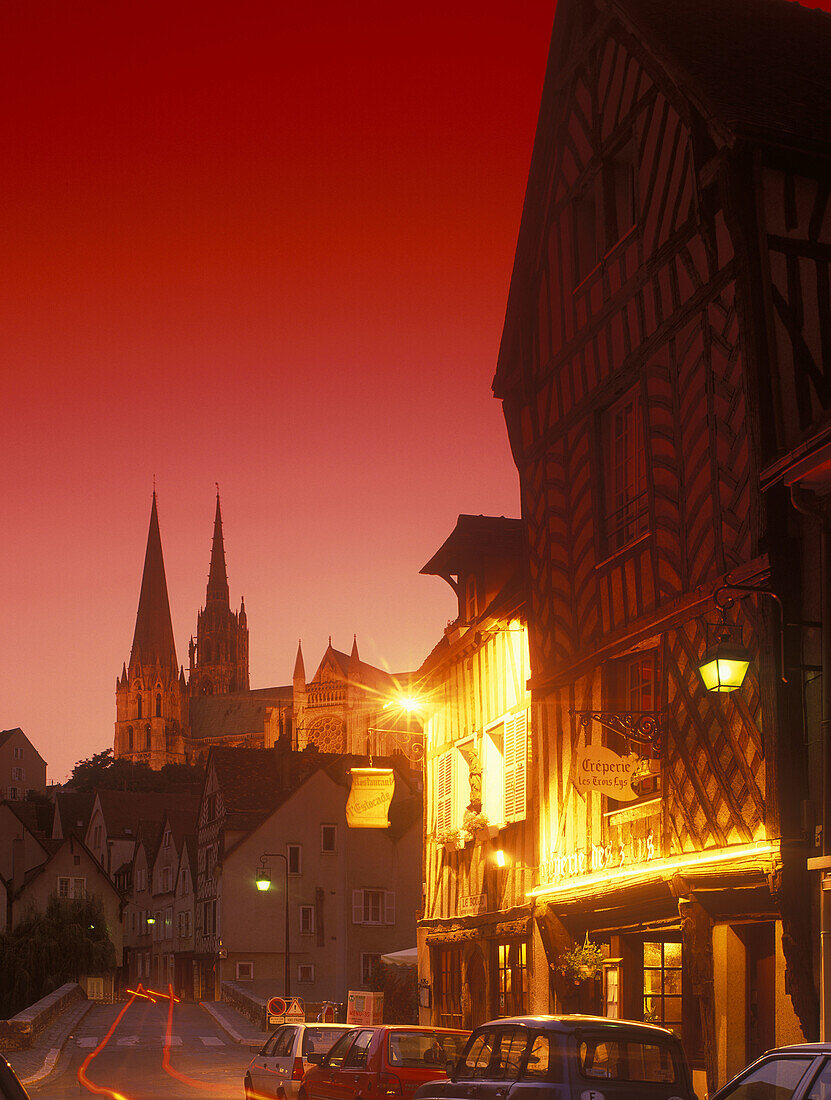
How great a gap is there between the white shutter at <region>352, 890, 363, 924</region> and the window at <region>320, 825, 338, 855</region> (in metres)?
1.87

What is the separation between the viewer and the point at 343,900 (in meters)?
56.7

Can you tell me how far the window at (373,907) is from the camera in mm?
56562

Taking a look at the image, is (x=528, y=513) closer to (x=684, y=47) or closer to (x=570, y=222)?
(x=570, y=222)

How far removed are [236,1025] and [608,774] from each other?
1144 inches

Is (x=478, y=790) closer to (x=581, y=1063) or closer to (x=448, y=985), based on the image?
(x=448, y=985)

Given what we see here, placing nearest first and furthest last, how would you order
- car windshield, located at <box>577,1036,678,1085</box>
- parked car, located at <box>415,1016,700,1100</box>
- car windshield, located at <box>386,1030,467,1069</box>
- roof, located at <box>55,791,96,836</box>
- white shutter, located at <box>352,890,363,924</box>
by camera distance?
parked car, located at <box>415,1016,700,1100</box>, car windshield, located at <box>577,1036,678,1085</box>, car windshield, located at <box>386,1030,467,1069</box>, white shutter, located at <box>352,890,363,924</box>, roof, located at <box>55,791,96,836</box>

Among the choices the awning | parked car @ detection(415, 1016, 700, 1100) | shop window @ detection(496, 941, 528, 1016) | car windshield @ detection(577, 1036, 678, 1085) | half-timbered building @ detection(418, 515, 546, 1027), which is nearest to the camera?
parked car @ detection(415, 1016, 700, 1100)

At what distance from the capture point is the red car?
571 inches

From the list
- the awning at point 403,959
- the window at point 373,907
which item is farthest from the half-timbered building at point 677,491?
the window at point 373,907

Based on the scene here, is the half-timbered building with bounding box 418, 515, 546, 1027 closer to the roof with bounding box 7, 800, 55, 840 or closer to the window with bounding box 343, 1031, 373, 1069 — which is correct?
the window with bounding box 343, 1031, 373, 1069

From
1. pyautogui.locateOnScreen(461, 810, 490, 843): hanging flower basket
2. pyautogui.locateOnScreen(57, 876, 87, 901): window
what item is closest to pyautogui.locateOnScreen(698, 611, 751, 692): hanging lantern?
pyautogui.locateOnScreen(461, 810, 490, 843): hanging flower basket

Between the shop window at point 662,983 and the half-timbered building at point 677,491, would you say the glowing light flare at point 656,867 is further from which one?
the shop window at point 662,983

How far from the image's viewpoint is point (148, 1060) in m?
31.1

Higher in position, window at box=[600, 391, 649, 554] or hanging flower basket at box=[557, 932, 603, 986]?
window at box=[600, 391, 649, 554]
